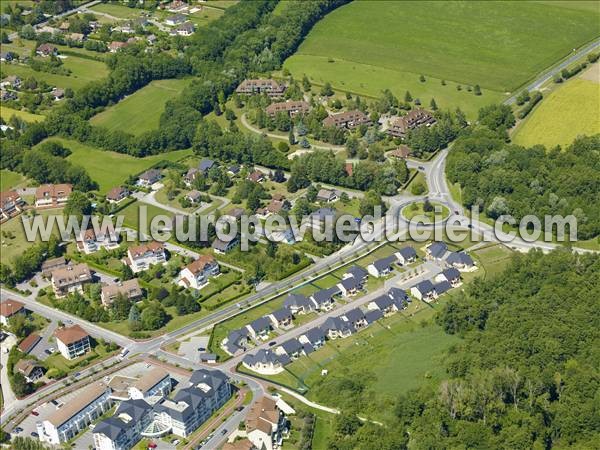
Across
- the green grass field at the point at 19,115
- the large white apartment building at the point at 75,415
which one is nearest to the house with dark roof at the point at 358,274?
the large white apartment building at the point at 75,415

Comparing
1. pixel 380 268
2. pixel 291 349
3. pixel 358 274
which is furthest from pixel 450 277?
pixel 291 349

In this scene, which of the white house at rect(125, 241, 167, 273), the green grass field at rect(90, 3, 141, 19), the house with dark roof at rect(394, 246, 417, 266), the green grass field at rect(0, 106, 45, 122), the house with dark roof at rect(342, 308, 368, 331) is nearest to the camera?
the house with dark roof at rect(342, 308, 368, 331)

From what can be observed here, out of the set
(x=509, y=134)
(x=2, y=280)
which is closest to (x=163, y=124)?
(x=2, y=280)

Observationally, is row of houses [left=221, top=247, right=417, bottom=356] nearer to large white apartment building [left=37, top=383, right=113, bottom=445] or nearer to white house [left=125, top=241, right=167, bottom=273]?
large white apartment building [left=37, top=383, right=113, bottom=445]

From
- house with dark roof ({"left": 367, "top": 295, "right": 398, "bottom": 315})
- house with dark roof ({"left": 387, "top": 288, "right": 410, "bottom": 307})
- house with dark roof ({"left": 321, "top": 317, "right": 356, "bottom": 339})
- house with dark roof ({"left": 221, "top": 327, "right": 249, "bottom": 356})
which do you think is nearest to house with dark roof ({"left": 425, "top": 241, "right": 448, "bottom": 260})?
house with dark roof ({"left": 387, "top": 288, "right": 410, "bottom": 307})

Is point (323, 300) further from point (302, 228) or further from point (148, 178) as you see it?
point (148, 178)

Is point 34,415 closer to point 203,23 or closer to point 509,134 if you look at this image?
point 509,134
